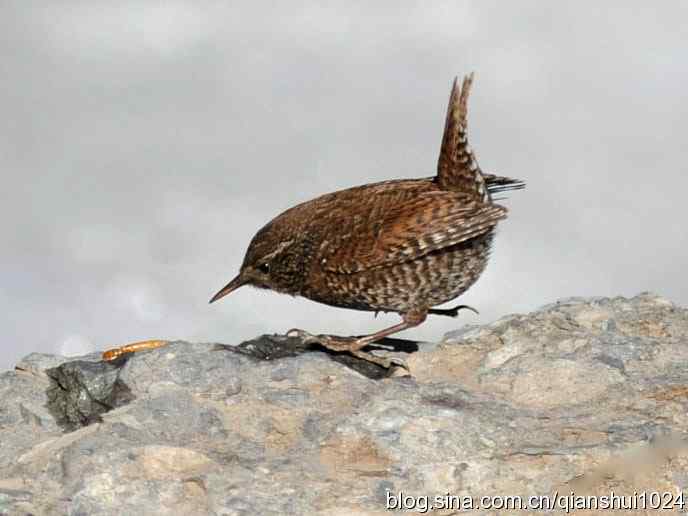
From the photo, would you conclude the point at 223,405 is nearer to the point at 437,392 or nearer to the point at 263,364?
the point at 263,364

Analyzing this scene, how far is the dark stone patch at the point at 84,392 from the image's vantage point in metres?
5.90

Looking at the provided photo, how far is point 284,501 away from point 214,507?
331 mm

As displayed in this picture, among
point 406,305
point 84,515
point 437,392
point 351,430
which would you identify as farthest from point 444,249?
point 84,515

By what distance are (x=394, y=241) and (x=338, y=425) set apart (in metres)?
2.10

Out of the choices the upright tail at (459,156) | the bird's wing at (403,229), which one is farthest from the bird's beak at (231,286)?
the upright tail at (459,156)

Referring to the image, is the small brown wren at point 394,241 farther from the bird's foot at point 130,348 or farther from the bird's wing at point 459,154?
the bird's foot at point 130,348

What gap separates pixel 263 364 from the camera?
20.2ft

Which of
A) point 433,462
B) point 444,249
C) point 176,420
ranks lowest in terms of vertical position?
point 433,462

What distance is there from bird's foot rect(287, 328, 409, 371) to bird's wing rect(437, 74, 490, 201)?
1.54 m

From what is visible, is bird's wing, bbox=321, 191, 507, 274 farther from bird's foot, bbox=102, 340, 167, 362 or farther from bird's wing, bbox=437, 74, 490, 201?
bird's foot, bbox=102, 340, 167, 362

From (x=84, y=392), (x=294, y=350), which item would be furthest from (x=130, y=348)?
(x=294, y=350)

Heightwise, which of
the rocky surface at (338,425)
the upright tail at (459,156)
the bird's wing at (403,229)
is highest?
the upright tail at (459,156)

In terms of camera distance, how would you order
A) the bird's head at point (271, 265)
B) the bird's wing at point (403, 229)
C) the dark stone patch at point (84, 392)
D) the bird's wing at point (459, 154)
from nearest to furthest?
the dark stone patch at point (84, 392) < the bird's wing at point (403, 229) < the bird's wing at point (459, 154) < the bird's head at point (271, 265)

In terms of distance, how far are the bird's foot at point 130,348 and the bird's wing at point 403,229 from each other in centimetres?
142
